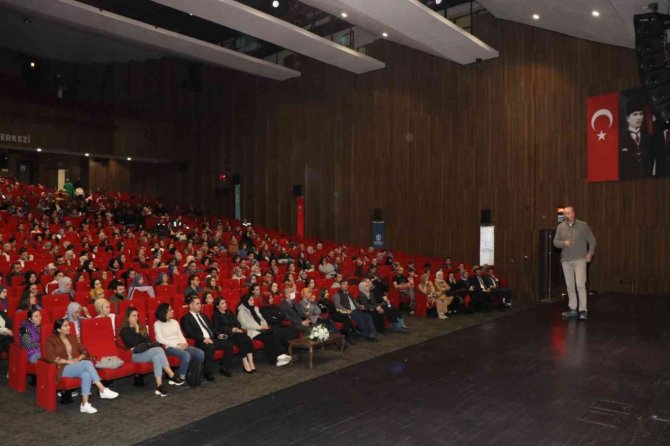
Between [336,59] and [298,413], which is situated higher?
[336,59]

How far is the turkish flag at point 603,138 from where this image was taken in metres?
10.9

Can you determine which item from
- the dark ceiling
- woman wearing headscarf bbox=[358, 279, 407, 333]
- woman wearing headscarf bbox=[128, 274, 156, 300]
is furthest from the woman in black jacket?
the dark ceiling

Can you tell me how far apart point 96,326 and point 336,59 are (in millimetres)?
10731

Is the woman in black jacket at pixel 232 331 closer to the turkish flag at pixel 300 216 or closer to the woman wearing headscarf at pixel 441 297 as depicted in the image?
the woman wearing headscarf at pixel 441 297

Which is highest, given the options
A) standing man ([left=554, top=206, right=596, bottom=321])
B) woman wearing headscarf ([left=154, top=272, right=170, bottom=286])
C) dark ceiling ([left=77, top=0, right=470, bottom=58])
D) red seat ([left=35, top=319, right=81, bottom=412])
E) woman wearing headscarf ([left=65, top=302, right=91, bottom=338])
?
dark ceiling ([left=77, top=0, right=470, bottom=58])

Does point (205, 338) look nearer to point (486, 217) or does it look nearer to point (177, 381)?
point (177, 381)

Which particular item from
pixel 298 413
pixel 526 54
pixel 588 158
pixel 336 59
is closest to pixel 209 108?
pixel 336 59

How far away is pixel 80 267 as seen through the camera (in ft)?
28.2

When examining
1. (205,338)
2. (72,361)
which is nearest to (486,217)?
(205,338)

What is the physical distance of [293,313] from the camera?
6.83 m

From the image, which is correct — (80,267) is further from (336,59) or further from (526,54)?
(526,54)

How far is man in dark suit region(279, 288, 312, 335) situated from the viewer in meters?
6.64

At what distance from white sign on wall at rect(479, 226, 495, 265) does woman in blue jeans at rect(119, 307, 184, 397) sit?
9.06 metres

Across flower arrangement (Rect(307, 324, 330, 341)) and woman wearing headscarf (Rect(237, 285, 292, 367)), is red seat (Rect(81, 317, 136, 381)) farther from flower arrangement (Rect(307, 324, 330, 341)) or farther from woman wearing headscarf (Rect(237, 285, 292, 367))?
flower arrangement (Rect(307, 324, 330, 341))
